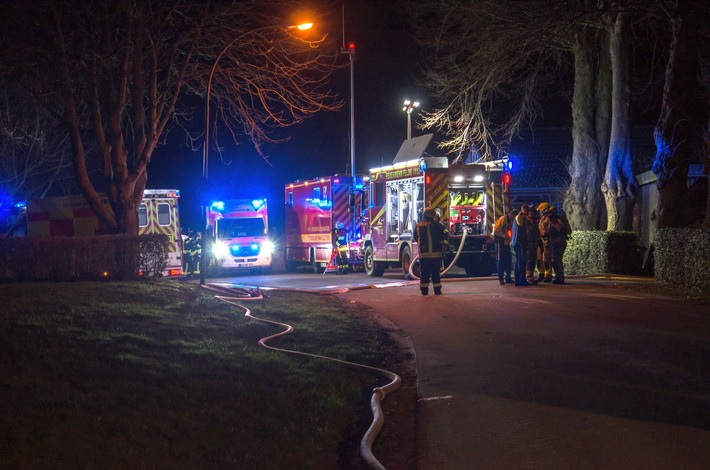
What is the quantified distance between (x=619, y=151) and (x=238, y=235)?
1385cm

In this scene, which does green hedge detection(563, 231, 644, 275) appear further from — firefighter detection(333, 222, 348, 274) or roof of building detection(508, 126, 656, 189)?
roof of building detection(508, 126, 656, 189)

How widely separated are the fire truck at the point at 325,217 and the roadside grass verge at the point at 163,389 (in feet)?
45.6

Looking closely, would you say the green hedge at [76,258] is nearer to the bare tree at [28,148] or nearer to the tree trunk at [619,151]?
the tree trunk at [619,151]

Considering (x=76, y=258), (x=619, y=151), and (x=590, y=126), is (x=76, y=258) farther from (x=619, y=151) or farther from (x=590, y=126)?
(x=590, y=126)

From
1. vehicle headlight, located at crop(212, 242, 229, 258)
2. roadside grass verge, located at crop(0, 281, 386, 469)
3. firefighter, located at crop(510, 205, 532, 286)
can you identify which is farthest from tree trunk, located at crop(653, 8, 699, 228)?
vehicle headlight, located at crop(212, 242, 229, 258)

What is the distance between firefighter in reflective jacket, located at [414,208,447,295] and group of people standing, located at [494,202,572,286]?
2.25m

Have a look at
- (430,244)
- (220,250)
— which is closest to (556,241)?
(430,244)

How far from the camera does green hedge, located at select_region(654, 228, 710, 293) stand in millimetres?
14477

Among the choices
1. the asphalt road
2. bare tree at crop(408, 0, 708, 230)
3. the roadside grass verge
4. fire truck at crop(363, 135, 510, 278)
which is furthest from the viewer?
fire truck at crop(363, 135, 510, 278)

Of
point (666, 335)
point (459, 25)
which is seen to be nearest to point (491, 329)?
point (666, 335)

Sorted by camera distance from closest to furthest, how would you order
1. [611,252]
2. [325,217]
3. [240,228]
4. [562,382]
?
[562,382] < [611,252] < [325,217] < [240,228]

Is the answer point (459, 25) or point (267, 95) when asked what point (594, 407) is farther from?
point (459, 25)

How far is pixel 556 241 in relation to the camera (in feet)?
59.9

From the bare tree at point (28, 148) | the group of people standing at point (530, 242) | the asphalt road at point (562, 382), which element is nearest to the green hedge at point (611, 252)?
the group of people standing at point (530, 242)
